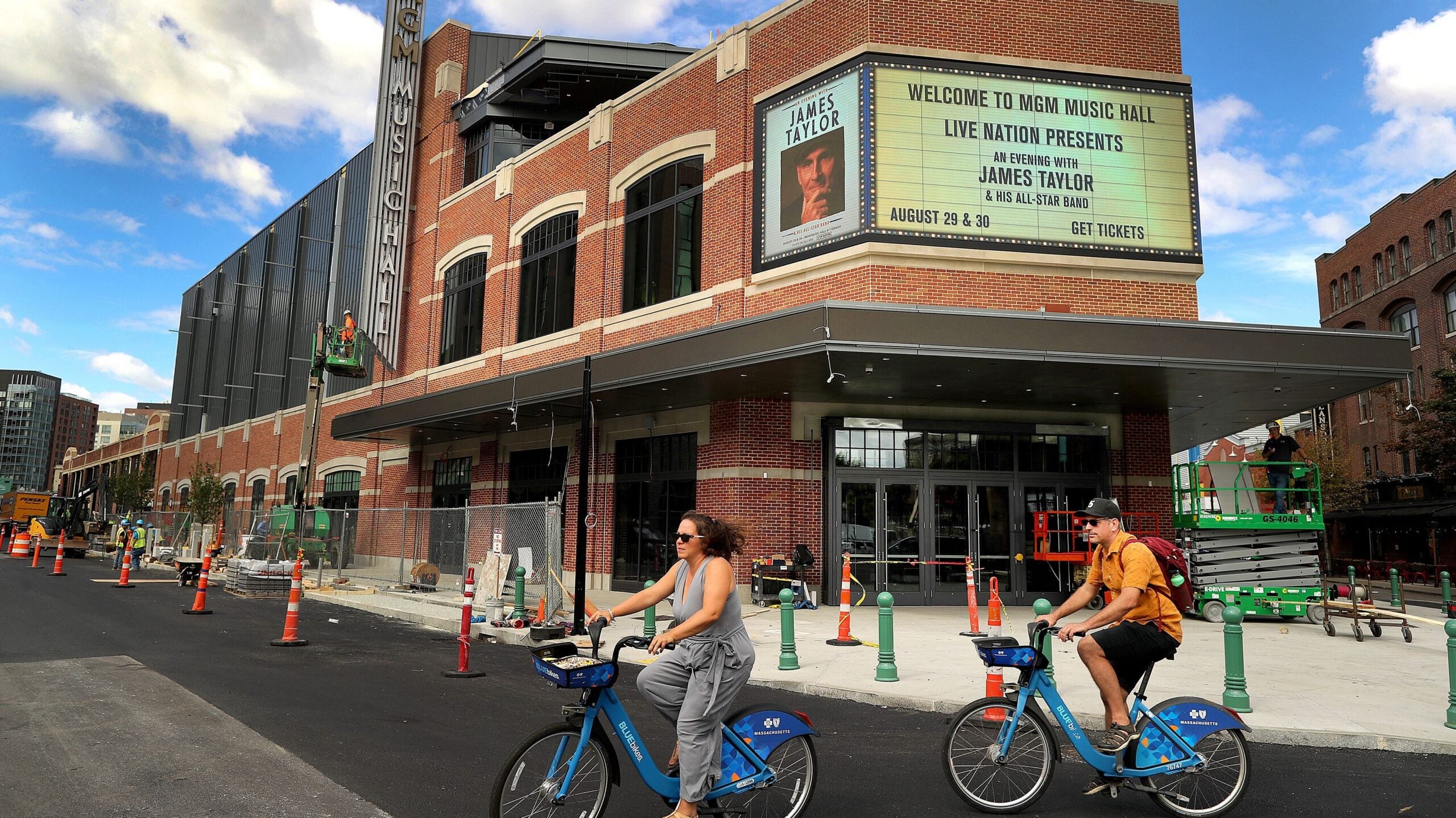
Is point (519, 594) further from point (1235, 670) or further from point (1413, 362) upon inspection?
point (1413, 362)

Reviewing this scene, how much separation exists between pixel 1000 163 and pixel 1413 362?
92.2 ft

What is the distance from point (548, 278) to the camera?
25.2 metres

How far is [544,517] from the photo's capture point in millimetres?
15484

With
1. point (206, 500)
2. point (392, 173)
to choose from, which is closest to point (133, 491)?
point (206, 500)

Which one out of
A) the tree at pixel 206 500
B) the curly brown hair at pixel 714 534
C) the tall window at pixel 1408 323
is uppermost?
the tall window at pixel 1408 323

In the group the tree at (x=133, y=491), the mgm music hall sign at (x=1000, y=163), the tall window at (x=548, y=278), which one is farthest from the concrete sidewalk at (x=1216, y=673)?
the tree at (x=133, y=491)

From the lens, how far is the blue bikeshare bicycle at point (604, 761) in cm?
432

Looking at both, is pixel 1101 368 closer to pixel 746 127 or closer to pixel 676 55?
pixel 746 127

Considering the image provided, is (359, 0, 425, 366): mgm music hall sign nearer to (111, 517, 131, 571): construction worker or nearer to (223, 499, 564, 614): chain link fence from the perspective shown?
(223, 499, 564, 614): chain link fence

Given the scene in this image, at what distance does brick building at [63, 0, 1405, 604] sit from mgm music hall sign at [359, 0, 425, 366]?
362 inches

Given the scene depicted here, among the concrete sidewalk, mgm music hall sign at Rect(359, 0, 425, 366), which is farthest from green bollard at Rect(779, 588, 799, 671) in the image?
mgm music hall sign at Rect(359, 0, 425, 366)

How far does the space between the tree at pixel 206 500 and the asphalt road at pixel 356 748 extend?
34.3 m

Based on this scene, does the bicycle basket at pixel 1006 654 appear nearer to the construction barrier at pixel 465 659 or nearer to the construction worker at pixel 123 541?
the construction barrier at pixel 465 659

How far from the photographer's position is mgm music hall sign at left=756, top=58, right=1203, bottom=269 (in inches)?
663
